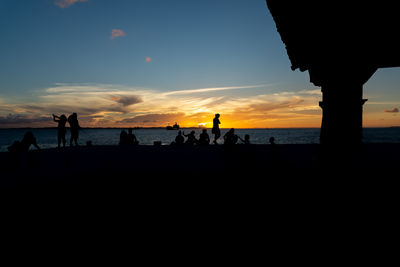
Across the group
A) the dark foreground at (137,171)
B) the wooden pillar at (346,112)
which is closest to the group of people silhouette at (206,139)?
the dark foreground at (137,171)

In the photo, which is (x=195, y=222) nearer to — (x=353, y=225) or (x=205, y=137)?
(x=353, y=225)

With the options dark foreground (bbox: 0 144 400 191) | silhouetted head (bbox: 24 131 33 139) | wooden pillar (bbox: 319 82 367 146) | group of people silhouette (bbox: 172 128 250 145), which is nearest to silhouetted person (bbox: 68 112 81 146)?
silhouetted head (bbox: 24 131 33 139)

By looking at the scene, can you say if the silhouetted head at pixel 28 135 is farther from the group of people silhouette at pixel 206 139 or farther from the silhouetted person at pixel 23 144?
the group of people silhouette at pixel 206 139

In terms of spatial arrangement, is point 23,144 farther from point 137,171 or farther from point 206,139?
point 206,139

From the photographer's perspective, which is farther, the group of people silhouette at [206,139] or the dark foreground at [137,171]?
the group of people silhouette at [206,139]

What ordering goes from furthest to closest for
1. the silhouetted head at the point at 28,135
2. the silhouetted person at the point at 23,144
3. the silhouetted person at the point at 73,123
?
the silhouetted person at the point at 73,123, the silhouetted head at the point at 28,135, the silhouetted person at the point at 23,144

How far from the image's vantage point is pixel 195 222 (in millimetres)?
3654

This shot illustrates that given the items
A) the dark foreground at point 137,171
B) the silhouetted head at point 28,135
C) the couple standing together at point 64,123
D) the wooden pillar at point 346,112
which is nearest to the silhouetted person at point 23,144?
the silhouetted head at point 28,135

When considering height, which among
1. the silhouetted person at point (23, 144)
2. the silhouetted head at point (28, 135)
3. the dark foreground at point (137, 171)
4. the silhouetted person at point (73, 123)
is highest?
the silhouetted person at point (73, 123)

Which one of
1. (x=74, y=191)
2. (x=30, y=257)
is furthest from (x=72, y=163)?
(x=30, y=257)

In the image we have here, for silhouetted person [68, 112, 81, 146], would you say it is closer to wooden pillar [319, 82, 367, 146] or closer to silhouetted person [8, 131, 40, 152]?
silhouetted person [8, 131, 40, 152]

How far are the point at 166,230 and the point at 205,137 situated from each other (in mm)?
13520

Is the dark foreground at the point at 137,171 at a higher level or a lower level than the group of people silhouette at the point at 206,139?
lower

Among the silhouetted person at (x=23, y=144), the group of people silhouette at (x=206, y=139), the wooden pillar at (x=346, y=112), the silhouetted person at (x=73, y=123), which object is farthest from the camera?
Answer: the silhouetted person at (x=73, y=123)
